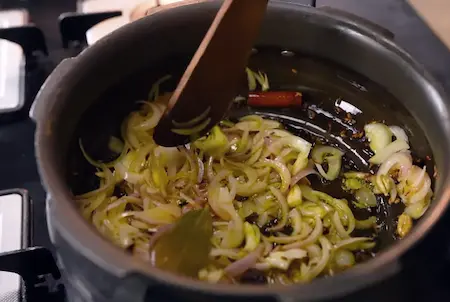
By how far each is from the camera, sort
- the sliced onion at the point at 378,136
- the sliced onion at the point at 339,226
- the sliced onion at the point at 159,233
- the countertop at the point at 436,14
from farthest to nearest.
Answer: the countertop at the point at 436,14
the sliced onion at the point at 378,136
the sliced onion at the point at 339,226
the sliced onion at the point at 159,233

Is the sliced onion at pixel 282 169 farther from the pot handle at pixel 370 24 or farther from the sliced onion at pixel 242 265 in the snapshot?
the pot handle at pixel 370 24

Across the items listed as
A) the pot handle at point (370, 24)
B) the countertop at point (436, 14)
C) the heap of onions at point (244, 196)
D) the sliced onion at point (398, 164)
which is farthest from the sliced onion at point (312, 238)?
the countertop at point (436, 14)

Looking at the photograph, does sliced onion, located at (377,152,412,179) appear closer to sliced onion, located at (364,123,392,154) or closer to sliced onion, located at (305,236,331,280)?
sliced onion, located at (364,123,392,154)

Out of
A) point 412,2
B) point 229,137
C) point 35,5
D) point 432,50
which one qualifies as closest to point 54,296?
point 229,137

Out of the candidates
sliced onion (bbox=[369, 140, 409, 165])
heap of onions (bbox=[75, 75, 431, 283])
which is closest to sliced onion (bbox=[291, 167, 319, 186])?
heap of onions (bbox=[75, 75, 431, 283])

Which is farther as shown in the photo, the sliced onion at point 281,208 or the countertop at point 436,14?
the countertop at point 436,14

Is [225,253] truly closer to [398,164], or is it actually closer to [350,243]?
[350,243]

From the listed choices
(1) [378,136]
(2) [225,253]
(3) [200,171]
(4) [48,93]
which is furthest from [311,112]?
(4) [48,93]

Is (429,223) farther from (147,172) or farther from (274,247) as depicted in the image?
(147,172)
